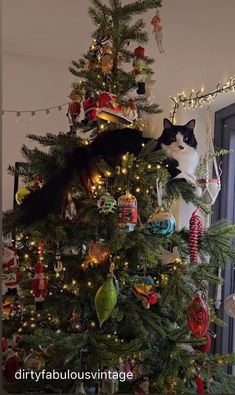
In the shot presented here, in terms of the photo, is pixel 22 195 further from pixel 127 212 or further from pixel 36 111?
pixel 36 111

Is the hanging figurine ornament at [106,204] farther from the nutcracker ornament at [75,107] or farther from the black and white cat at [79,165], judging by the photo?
the nutcracker ornament at [75,107]

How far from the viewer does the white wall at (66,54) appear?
1147 millimetres

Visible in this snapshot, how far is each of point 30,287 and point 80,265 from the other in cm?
14

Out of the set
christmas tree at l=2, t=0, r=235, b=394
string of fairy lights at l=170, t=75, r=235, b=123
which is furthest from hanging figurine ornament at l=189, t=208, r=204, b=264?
string of fairy lights at l=170, t=75, r=235, b=123

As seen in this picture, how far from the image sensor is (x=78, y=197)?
3.20 ft

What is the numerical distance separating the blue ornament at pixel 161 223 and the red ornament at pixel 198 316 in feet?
0.55

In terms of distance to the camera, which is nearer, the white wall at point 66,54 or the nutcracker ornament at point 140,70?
the nutcracker ornament at point 140,70

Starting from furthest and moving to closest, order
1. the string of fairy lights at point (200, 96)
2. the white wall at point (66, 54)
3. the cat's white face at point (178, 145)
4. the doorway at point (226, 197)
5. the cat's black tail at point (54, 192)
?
the doorway at point (226, 197)
the string of fairy lights at point (200, 96)
the white wall at point (66, 54)
the cat's white face at point (178, 145)
the cat's black tail at point (54, 192)

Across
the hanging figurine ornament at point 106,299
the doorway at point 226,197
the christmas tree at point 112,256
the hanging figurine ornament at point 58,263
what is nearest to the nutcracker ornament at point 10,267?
the christmas tree at point 112,256

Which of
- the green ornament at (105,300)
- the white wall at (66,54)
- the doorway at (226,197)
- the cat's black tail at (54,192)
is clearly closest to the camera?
the green ornament at (105,300)

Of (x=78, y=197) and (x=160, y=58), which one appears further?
(x=160, y=58)

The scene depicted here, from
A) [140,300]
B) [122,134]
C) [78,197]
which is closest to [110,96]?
[122,134]

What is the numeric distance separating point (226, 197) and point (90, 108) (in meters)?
0.81

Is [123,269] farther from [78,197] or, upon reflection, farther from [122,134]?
[122,134]
